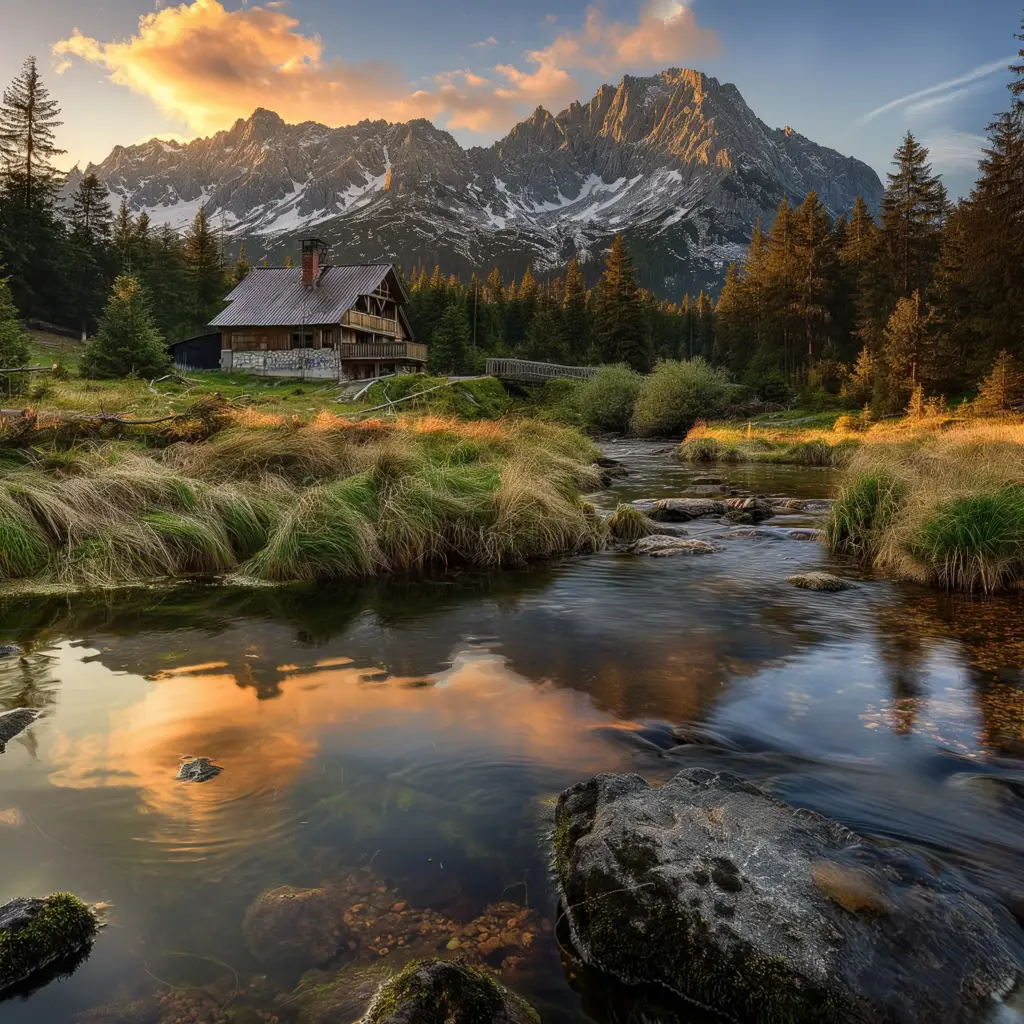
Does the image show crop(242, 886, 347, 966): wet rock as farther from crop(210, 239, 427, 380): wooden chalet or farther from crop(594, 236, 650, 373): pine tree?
crop(594, 236, 650, 373): pine tree

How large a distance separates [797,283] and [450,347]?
104ft

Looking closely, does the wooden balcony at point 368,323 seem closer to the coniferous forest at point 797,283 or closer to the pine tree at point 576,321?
the coniferous forest at point 797,283

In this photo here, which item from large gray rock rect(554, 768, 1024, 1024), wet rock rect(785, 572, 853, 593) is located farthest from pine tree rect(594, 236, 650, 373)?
large gray rock rect(554, 768, 1024, 1024)

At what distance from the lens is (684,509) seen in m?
15.8

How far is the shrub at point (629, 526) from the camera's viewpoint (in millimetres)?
13156

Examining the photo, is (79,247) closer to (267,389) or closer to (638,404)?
(267,389)

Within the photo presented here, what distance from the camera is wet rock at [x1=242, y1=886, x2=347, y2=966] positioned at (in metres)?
2.94

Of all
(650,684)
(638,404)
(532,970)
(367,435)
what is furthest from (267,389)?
(532,970)

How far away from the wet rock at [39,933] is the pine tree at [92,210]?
7459cm

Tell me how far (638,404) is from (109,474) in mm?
38180

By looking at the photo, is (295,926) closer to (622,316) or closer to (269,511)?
(269,511)

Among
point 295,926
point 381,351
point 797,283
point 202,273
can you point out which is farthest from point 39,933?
point 202,273

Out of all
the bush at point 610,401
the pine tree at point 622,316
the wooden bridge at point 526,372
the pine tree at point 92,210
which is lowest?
the bush at point 610,401

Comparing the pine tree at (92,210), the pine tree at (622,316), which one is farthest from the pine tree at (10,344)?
the pine tree at (622,316)
